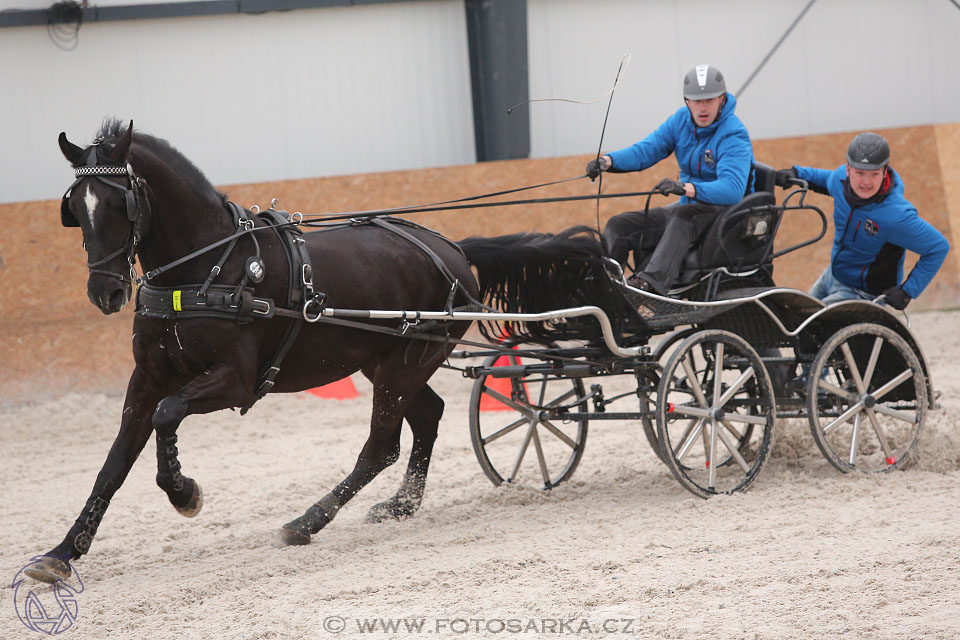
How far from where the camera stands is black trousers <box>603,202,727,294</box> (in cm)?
491

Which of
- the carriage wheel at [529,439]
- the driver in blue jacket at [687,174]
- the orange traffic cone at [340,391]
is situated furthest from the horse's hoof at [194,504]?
the orange traffic cone at [340,391]

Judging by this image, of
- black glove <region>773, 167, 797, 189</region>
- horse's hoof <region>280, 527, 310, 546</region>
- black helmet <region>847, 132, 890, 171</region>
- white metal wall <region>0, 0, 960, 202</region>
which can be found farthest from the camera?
white metal wall <region>0, 0, 960, 202</region>

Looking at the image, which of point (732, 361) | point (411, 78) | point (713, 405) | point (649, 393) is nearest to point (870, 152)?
point (732, 361)

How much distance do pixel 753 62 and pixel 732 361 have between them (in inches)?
252

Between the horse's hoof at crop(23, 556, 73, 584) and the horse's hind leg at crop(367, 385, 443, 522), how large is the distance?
1.41 metres

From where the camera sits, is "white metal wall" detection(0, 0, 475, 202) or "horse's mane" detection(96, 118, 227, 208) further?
"white metal wall" detection(0, 0, 475, 202)

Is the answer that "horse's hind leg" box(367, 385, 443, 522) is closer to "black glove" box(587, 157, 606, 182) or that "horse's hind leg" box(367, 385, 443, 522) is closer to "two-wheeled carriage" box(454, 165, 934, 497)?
"two-wheeled carriage" box(454, 165, 934, 497)

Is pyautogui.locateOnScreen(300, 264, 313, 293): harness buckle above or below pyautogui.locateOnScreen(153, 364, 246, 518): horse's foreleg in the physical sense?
above

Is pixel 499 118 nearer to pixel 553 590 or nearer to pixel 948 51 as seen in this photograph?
pixel 948 51

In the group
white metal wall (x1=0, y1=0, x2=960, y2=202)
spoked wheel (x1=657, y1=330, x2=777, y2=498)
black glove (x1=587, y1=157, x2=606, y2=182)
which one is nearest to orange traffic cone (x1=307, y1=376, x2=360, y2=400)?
white metal wall (x1=0, y1=0, x2=960, y2=202)

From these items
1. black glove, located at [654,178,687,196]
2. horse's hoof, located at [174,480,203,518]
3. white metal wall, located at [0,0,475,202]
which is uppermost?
white metal wall, located at [0,0,475,202]

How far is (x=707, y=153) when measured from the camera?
201 inches

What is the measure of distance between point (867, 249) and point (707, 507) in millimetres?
1718

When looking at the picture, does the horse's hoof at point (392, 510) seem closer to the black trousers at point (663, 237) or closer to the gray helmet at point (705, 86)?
the black trousers at point (663, 237)
